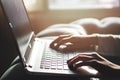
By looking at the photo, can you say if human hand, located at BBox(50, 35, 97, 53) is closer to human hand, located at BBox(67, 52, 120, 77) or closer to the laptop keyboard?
the laptop keyboard

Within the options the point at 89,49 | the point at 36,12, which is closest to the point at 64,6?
the point at 36,12

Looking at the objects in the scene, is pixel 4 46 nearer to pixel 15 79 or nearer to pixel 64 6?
pixel 15 79

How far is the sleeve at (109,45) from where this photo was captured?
3.75ft

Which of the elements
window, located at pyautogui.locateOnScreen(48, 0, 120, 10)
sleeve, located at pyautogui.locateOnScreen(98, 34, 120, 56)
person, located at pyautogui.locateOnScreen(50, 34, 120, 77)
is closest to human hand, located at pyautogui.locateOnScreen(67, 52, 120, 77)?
person, located at pyautogui.locateOnScreen(50, 34, 120, 77)

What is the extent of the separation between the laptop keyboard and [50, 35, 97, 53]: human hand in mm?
59

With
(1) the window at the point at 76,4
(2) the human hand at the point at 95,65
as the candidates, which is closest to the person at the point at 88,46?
(2) the human hand at the point at 95,65

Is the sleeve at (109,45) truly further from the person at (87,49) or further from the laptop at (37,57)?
the laptop at (37,57)

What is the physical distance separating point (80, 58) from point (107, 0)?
1.85m

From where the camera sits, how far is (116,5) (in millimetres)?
2662

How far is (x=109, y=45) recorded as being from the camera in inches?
45.8

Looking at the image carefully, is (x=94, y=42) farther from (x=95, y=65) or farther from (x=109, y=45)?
(x=95, y=65)

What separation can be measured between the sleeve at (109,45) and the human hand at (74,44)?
50mm

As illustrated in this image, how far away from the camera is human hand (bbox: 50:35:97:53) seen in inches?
47.7

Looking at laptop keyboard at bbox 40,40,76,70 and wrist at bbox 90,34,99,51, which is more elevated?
laptop keyboard at bbox 40,40,76,70
